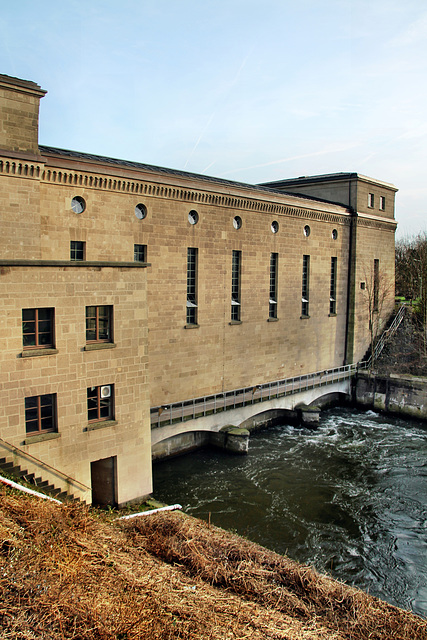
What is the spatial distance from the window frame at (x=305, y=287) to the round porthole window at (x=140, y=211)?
13.3m

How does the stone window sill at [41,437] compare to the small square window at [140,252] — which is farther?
the small square window at [140,252]

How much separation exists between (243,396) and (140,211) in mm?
10589

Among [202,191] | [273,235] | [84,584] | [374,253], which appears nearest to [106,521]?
[84,584]

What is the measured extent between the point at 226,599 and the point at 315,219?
1084 inches

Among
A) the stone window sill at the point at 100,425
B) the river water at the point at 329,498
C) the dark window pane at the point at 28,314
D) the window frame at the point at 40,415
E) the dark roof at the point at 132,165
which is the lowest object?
the river water at the point at 329,498

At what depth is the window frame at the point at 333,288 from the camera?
119 ft

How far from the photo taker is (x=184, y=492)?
819 inches

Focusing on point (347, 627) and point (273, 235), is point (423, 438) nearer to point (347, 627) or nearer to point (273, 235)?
point (273, 235)

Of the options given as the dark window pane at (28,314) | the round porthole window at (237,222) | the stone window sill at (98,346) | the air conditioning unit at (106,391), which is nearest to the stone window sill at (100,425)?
the air conditioning unit at (106,391)

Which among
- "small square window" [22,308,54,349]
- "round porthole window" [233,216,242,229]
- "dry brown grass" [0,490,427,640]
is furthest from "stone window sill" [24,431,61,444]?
→ "round porthole window" [233,216,242,229]

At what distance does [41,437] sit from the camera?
49.1ft

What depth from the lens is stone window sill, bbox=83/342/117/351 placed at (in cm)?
1616

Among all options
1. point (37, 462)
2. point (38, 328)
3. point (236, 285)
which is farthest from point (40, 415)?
point (236, 285)

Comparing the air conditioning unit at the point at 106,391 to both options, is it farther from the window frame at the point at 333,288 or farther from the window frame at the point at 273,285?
the window frame at the point at 333,288
